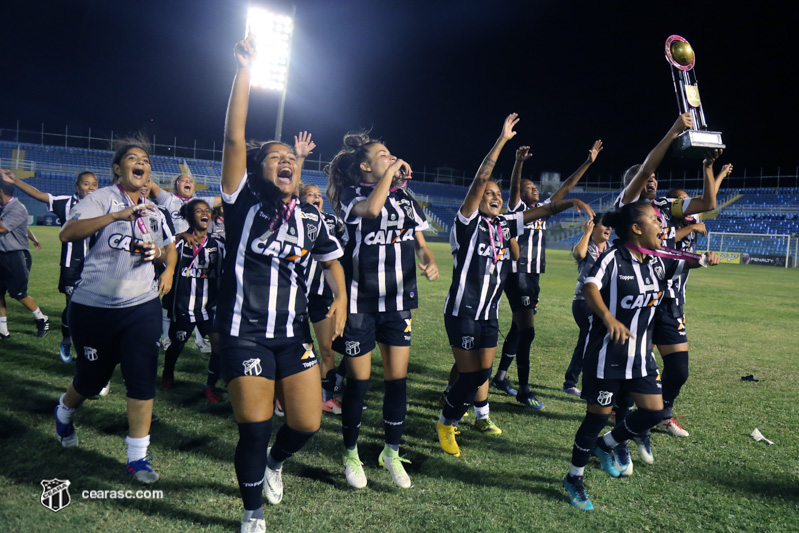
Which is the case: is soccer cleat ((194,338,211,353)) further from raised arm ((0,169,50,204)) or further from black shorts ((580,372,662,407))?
black shorts ((580,372,662,407))

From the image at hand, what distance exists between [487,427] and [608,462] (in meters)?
1.12

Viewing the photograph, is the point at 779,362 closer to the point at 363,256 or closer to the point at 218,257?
the point at 363,256

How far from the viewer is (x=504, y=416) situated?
5.25 m

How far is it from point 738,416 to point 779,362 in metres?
3.32

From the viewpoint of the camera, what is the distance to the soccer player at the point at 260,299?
2.87 m

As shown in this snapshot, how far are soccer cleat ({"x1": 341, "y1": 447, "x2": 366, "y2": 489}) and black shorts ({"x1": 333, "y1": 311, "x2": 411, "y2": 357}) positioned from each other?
2.40 ft

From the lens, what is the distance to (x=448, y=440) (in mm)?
4324

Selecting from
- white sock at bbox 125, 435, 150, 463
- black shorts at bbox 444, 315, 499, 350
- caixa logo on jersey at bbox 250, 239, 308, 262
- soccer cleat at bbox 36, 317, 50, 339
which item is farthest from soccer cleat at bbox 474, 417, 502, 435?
soccer cleat at bbox 36, 317, 50, 339

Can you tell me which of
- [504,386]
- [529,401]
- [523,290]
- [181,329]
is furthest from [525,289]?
[181,329]

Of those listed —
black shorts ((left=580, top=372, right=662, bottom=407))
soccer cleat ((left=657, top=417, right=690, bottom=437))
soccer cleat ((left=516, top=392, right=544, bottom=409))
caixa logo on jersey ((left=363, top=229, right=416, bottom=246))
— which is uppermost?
caixa logo on jersey ((left=363, top=229, right=416, bottom=246))

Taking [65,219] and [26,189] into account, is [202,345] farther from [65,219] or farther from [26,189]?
[26,189]

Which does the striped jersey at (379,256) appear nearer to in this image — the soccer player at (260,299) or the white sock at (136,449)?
the soccer player at (260,299)

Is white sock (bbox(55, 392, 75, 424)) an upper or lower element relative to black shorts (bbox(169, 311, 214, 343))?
lower

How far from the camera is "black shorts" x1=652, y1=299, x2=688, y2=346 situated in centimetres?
461
